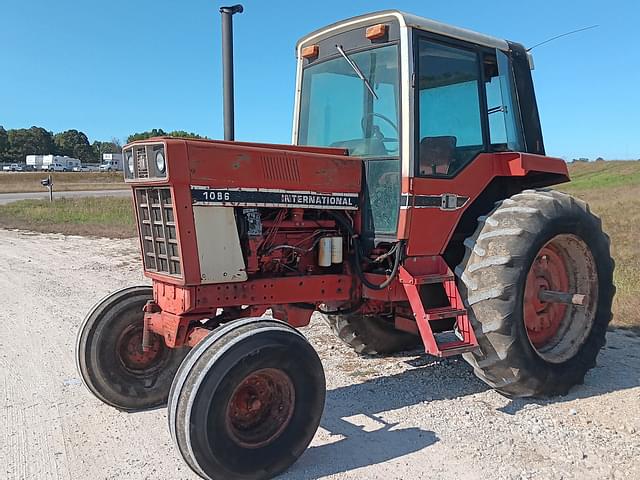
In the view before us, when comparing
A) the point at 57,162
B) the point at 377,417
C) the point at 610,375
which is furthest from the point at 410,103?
the point at 57,162

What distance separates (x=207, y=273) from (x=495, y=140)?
2.64 m

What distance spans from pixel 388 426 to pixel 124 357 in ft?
6.72

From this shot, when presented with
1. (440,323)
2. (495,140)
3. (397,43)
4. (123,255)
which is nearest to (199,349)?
(440,323)

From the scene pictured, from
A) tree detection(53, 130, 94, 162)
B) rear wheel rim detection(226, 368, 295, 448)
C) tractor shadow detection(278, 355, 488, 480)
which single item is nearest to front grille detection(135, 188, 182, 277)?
rear wheel rim detection(226, 368, 295, 448)

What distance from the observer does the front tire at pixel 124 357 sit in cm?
452

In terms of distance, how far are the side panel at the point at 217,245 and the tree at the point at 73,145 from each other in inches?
4456

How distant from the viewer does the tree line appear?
321 ft

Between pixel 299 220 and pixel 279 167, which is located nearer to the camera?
pixel 279 167

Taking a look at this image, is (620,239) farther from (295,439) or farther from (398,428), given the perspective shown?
(295,439)

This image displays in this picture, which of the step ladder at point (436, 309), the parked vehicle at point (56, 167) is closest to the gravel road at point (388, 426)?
the step ladder at point (436, 309)

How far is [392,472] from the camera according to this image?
355 centimetres

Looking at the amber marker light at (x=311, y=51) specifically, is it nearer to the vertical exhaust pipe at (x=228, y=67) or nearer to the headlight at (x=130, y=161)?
the headlight at (x=130, y=161)

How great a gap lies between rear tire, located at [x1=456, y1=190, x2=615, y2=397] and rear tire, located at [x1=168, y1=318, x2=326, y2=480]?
4.68ft

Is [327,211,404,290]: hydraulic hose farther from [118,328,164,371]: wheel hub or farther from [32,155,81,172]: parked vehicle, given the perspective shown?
[32,155,81,172]: parked vehicle
